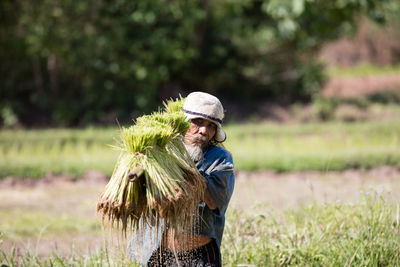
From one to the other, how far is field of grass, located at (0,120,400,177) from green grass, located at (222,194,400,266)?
4.07 metres

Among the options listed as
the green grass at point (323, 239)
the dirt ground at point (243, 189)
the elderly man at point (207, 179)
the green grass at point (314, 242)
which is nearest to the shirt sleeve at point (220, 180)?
the elderly man at point (207, 179)

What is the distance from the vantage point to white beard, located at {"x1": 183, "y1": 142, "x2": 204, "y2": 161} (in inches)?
99.6

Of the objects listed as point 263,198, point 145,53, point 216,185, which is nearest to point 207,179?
point 216,185

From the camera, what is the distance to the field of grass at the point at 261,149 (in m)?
9.08

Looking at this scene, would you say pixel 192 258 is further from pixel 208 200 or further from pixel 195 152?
pixel 195 152

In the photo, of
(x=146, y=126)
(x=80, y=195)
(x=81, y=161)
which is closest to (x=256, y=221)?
(x=146, y=126)

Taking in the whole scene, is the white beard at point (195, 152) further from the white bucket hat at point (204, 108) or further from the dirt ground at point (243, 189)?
the dirt ground at point (243, 189)

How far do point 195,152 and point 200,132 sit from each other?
11cm

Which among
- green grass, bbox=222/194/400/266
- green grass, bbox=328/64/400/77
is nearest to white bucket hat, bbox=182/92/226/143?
green grass, bbox=222/194/400/266

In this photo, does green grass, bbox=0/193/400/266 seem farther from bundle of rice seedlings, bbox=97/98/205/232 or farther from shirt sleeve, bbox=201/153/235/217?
bundle of rice seedlings, bbox=97/98/205/232

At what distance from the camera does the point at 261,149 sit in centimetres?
1092

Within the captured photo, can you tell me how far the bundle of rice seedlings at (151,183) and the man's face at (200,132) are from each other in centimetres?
25

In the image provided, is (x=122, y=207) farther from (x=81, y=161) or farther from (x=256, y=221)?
(x=81, y=161)

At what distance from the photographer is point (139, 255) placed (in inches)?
101
